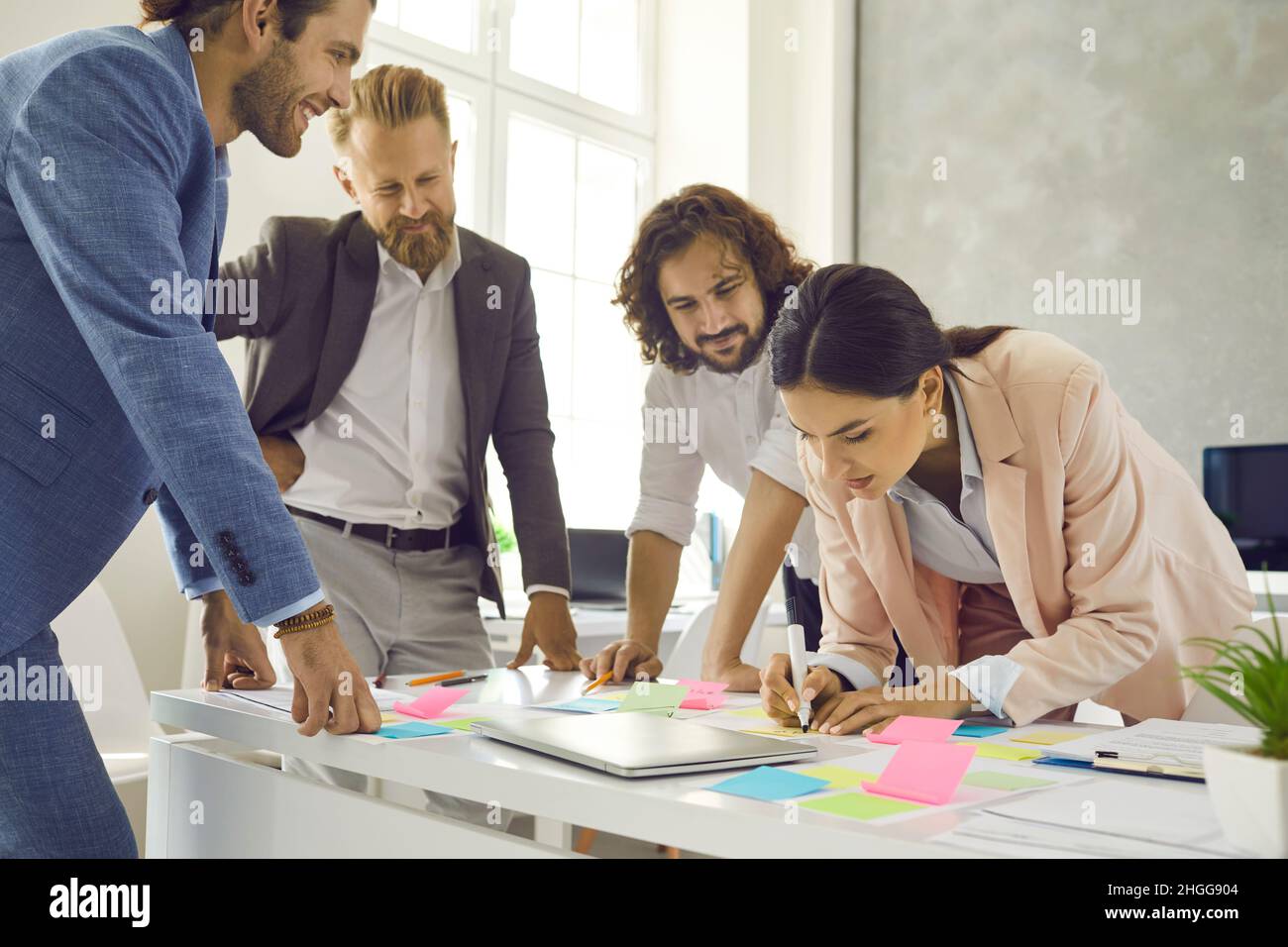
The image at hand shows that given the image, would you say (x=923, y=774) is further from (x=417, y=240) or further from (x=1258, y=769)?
(x=417, y=240)

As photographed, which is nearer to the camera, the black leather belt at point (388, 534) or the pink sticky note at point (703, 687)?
the pink sticky note at point (703, 687)

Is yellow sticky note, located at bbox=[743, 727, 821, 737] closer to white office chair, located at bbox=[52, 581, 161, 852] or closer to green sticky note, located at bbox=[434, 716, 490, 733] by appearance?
green sticky note, located at bbox=[434, 716, 490, 733]

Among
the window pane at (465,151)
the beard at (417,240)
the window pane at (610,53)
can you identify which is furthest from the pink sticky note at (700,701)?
the window pane at (610,53)

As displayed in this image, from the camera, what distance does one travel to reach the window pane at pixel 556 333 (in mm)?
4996

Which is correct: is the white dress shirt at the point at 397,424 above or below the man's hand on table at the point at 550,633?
above

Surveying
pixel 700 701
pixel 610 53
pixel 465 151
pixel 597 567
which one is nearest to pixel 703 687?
pixel 700 701

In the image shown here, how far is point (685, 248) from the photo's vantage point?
2.07 metres

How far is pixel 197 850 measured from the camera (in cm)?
138

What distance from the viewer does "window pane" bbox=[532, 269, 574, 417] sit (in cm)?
500

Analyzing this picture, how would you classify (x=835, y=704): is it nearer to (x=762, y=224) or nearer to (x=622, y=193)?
(x=762, y=224)

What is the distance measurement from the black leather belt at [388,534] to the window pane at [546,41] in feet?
11.1

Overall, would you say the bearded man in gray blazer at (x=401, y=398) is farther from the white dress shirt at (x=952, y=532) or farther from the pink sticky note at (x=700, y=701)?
the white dress shirt at (x=952, y=532)
